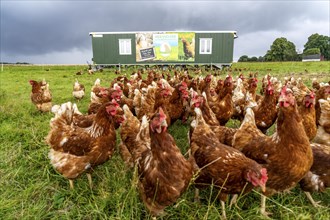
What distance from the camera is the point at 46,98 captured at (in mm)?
6359

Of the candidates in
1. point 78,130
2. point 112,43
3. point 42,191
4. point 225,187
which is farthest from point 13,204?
point 112,43

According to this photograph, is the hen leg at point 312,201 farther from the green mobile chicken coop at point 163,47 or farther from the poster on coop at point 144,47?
the poster on coop at point 144,47

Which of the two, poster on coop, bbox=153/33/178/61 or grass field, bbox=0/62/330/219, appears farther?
poster on coop, bbox=153/33/178/61

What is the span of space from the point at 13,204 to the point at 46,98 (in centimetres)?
429

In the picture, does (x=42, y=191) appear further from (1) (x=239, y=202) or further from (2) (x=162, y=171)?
(1) (x=239, y=202)

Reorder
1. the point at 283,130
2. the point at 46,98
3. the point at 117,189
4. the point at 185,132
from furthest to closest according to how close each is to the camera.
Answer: the point at 46,98
the point at 185,132
the point at 117,189
the point at 283,130

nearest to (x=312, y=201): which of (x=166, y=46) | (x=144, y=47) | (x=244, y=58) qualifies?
(x=166, y=46)

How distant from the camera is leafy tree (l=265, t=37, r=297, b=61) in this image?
51.2 m

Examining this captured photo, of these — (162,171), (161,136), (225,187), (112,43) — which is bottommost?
(225,187)

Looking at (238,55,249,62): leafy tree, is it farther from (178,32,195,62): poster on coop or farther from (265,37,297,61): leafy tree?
(178,32,195,62): poster on coop

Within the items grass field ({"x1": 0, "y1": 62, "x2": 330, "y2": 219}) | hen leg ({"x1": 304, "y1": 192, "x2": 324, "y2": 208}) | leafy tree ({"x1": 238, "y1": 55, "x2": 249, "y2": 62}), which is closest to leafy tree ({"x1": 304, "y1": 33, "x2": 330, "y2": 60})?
leafy tree ({"x1": 238, "y1": 55, "x2": 249, "y2": 62})

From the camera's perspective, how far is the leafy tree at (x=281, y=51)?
51.2 metres

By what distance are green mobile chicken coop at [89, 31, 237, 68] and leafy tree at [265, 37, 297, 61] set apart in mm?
35340

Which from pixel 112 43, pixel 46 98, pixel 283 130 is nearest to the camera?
pixel 283 130
